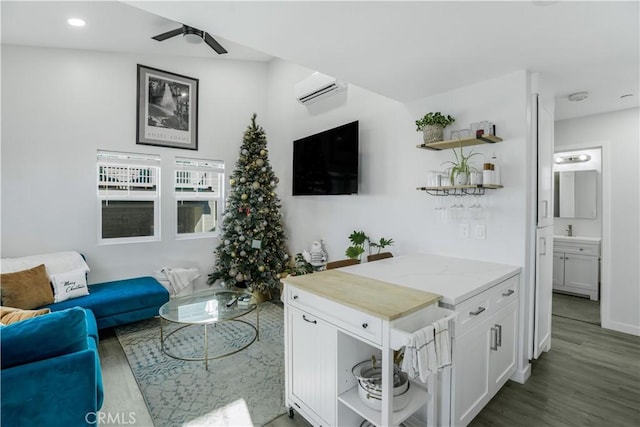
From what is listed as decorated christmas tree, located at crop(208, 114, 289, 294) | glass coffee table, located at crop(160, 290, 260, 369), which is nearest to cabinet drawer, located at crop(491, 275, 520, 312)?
glass coffee table, located at crop(160, 290, 260, 369)

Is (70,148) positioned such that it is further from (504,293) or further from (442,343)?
(504,293)

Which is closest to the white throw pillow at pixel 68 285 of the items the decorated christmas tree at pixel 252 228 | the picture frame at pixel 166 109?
the decorated christmas tree at pixel 252 228

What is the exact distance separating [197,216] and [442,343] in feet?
13.2

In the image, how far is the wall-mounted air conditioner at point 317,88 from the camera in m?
3.73

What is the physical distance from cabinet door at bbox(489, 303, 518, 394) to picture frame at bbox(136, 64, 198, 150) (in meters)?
4.21

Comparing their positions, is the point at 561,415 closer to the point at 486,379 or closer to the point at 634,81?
the point at 486,379

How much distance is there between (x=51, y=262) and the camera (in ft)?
10.4

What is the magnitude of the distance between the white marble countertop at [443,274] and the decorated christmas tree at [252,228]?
2.21 meters

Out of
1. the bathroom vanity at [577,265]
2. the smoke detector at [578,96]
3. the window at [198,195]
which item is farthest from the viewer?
the window at [198,195]

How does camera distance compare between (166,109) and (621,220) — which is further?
(166,109)

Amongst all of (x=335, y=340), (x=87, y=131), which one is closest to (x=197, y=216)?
(x=87, y=131)

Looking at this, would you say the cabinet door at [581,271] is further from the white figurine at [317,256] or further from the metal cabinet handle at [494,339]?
the white figurine at [317,256]

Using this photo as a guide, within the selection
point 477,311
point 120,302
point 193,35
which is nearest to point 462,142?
point 477,311

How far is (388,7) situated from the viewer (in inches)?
62.9
